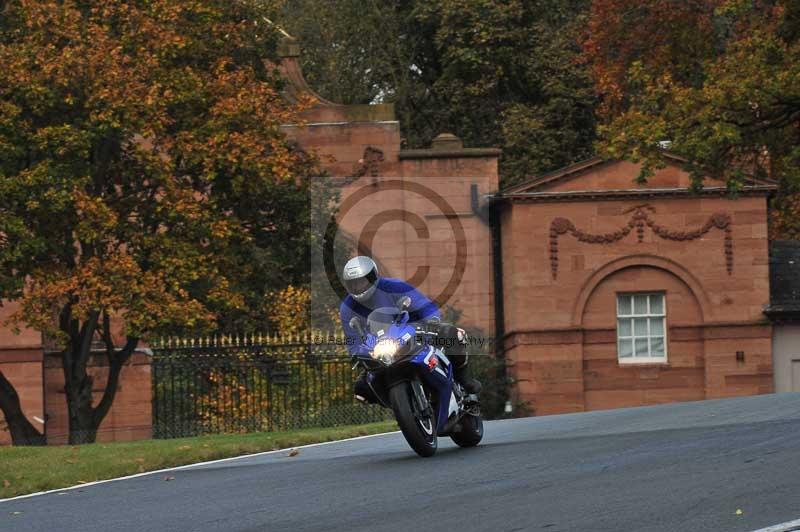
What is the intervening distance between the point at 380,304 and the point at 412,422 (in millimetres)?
1133

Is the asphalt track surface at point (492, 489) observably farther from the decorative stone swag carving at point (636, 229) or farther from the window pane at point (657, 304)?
the window pane at point (657, 304)

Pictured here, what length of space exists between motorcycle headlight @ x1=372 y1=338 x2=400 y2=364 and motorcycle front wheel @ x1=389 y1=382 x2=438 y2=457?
255 millimetres

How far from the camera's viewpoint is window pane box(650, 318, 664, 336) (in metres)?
41.6

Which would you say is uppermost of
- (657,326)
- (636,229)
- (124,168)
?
(124,168)

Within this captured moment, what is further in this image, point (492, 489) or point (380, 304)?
point (380, 304)

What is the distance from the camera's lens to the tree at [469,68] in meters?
50.2

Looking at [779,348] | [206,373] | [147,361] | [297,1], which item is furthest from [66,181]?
[297,1]

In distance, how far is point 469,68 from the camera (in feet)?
169

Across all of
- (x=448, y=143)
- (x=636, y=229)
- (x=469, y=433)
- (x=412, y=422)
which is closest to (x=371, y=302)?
(x=412, y=422)

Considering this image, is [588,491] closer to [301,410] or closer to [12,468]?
[12,468]

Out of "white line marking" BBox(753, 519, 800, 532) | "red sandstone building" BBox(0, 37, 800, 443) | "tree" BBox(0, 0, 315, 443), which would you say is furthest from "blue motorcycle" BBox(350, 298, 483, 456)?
"red sandstone building" BBox(0, 37, 800, 443)

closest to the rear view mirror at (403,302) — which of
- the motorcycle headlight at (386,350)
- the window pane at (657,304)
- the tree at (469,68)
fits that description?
the motorcycle headlight at (386,350)

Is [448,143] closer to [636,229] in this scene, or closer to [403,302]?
[636,229]

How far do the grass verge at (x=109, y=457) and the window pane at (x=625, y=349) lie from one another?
2110 cm
